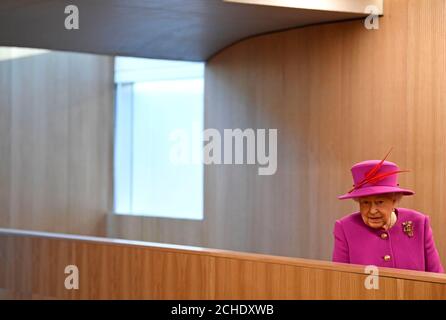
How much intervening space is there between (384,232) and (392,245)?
0.07 m

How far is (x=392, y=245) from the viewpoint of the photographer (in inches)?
160

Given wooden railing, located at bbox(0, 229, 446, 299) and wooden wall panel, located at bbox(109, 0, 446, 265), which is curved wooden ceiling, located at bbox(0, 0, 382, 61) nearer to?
wooden wall panel, located at bbox(109, 0, 446, 265)

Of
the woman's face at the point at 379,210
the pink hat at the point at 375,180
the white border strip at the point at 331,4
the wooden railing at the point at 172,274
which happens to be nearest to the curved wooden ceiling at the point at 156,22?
the white border strip at the point at 331,4

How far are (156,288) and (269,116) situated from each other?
261 cm

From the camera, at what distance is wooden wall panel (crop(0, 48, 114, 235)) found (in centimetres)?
859

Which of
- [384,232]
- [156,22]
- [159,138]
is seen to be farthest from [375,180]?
[159,138]

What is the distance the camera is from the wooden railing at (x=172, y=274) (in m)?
3.75


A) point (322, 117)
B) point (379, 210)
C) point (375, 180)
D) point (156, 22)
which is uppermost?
point (156, 22)

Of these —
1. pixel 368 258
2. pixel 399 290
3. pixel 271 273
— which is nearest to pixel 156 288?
pixel 271 273

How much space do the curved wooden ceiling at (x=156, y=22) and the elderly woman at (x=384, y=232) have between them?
1906mm

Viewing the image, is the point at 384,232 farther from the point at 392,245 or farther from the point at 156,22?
the point at 156,22

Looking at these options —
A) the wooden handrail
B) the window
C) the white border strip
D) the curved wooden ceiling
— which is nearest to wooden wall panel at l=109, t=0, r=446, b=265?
the white border strip

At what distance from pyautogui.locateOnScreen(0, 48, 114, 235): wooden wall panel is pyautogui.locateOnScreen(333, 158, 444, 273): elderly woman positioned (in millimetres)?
5215

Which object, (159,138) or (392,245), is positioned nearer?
(392,245)
